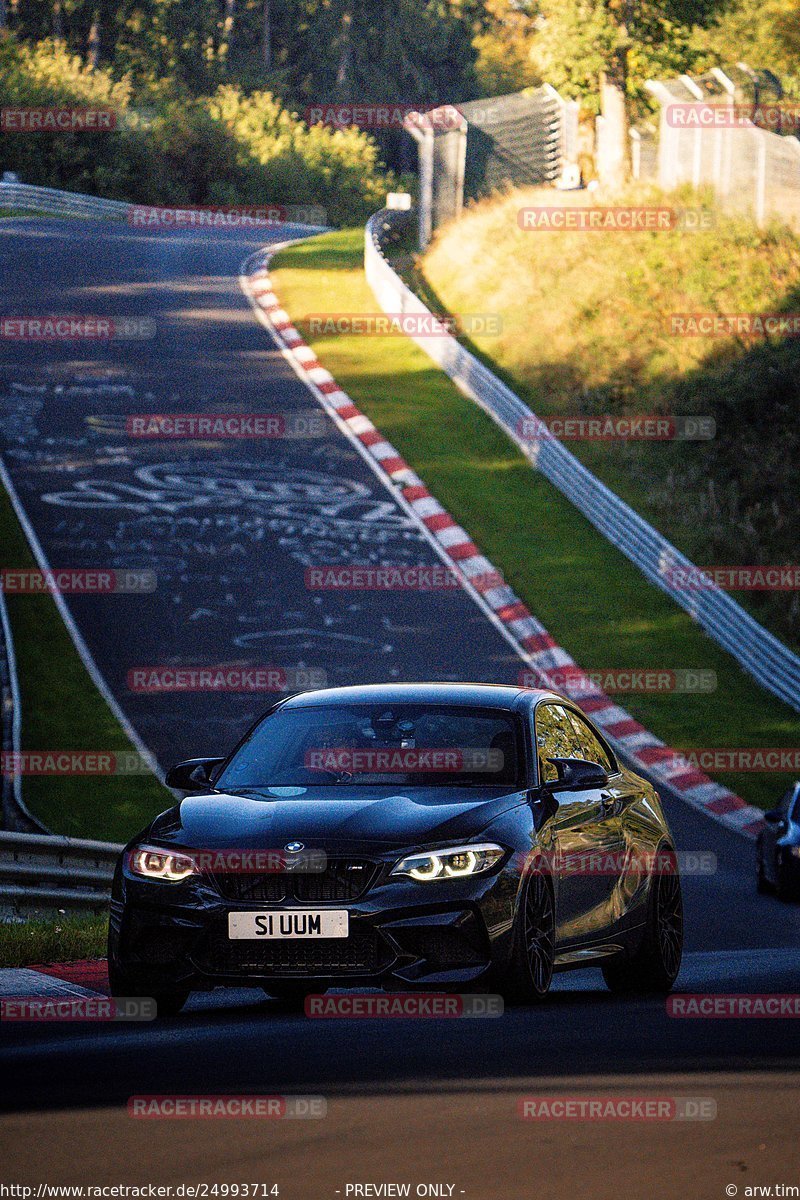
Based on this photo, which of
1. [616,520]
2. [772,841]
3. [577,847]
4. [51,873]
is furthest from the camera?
[616,520]

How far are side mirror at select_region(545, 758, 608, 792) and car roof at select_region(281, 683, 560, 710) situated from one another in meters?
0.43

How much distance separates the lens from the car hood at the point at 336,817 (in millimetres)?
8648

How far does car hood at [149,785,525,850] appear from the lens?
8648 millimetres

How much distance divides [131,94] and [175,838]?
283 feet

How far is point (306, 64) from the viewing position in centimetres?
11481

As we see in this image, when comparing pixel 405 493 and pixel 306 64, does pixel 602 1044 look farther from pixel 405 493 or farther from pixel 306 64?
pixel 306 64

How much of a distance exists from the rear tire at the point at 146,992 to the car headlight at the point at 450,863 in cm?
111

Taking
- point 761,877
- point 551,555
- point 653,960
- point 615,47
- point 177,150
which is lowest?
point 177,150

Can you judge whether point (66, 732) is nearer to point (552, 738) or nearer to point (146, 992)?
A: point (552, 738)

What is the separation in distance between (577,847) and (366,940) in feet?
4.95

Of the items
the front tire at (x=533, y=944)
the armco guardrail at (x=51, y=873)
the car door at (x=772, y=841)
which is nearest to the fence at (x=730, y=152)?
the car door at (x=772, y=841)

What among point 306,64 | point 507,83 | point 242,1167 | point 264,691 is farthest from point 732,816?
point 507,83

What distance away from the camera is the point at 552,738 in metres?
10.0

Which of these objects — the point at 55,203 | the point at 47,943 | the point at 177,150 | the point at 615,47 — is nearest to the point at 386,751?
the point at 47,943
